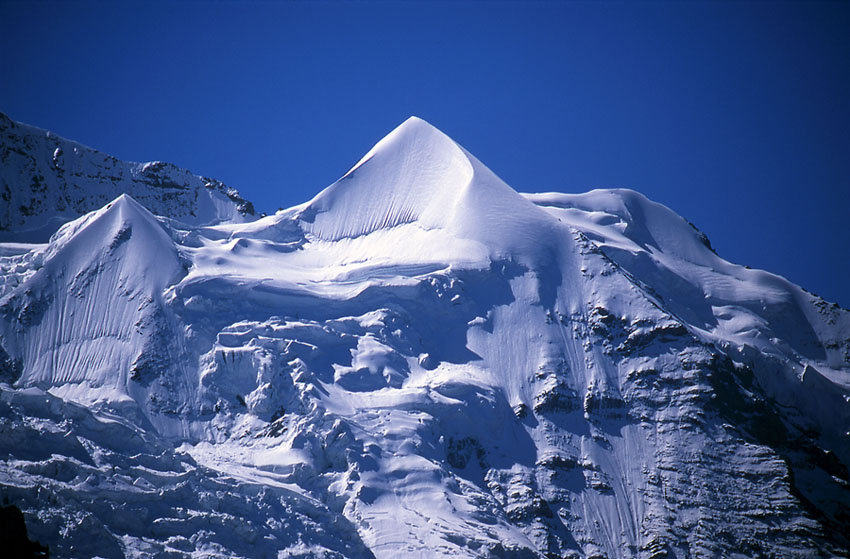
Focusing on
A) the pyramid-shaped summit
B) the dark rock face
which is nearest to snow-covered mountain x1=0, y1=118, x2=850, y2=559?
the pyramid-shaped summit

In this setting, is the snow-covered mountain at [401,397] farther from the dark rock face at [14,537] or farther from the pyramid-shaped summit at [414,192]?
the dark rock face at [14,537]

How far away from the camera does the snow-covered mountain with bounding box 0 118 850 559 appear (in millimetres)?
100125

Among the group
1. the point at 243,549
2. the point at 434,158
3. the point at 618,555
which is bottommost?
the point at 243,549

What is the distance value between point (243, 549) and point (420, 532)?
2207 cm

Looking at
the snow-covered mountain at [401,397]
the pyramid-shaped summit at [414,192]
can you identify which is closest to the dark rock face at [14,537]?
the snow-covered mountain at [401,397]

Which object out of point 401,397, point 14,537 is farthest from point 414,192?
point 14,537

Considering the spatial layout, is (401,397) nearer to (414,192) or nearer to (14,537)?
(414,192)

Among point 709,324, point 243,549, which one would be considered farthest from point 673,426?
point 243,549

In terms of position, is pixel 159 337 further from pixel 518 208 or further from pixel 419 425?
pixel 518 208

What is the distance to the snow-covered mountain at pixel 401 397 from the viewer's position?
328ft

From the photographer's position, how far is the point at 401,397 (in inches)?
5089

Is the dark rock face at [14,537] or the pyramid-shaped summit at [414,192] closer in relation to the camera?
the dark rock face at [14,537]

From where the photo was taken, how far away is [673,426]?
13238 centimetres

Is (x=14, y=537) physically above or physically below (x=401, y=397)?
below
